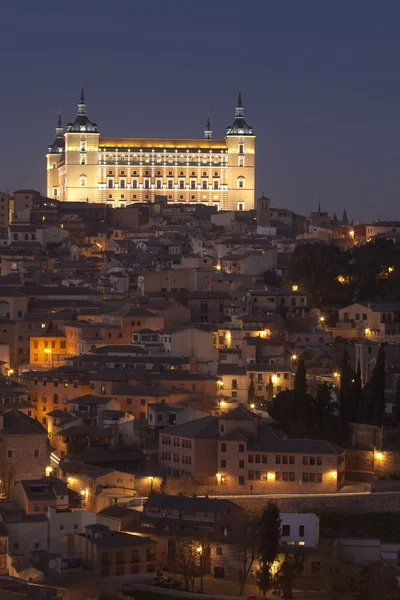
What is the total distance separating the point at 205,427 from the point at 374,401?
4.54m

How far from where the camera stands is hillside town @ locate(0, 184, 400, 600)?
33781mm

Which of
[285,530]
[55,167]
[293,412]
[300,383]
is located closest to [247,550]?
[285,530]

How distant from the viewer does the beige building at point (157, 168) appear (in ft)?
314

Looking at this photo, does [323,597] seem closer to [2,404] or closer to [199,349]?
[2,404]

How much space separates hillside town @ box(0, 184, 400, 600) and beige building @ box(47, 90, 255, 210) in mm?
33587

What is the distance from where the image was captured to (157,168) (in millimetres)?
96062

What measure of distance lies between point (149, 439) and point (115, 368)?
4.79 metres

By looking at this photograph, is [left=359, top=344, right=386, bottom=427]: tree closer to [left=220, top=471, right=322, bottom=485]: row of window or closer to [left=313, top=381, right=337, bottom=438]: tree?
[left=313, top=381, right=337, bottom=438]: tree

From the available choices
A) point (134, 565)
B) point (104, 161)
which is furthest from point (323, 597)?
point (104, 161)

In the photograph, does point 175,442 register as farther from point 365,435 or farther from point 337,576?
point 337,576

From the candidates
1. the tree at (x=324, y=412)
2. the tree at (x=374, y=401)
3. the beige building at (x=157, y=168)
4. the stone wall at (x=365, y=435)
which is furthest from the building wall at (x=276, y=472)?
the beige building at (x=157, y=168)

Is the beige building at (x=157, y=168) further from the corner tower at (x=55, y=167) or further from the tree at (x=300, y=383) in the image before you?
the tree at (x=300, y=383)

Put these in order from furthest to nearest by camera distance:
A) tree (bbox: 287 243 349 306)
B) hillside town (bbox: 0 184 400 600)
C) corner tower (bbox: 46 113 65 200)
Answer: corner tower (bbox: 46 113 65 200)
tree (bbox: 287 243 349 306)
hillside town (bbox: 0 184 400 600)

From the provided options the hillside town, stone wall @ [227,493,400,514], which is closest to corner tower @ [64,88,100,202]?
the hillside town
